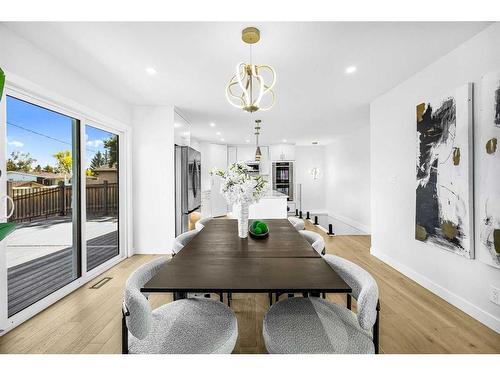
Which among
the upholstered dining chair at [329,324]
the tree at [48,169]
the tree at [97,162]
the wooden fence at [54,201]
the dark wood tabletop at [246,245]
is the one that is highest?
the tree at [97,162]

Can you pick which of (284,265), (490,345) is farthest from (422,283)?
(284,265)

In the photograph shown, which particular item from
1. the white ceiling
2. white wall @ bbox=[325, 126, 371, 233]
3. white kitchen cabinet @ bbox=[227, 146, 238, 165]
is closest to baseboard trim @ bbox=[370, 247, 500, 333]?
the white ceiling

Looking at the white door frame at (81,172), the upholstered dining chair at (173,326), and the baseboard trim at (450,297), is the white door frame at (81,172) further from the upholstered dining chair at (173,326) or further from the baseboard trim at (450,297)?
the baseboard trim at (450,297)

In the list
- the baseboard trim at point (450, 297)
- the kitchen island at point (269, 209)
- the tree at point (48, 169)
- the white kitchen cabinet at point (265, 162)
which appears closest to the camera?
the baseboard trim at point (450, 297)

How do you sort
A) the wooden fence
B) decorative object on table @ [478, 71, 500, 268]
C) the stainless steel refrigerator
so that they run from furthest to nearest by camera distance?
1. the stainless steel refrigerator
2. the wooden fence
3. decorative object on table @ [478, 71, 500, 268]

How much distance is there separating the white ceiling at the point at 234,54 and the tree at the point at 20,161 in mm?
1057

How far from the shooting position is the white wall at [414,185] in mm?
2055

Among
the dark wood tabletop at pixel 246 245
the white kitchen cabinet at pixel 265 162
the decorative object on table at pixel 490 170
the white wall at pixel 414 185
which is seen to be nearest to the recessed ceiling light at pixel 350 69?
the white wall at pixel 414 185

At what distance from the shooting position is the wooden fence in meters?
2.24

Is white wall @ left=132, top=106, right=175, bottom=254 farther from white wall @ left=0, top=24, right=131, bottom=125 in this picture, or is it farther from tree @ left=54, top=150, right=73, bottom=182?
tree @ left=54, top=150, right=73, bottom=182

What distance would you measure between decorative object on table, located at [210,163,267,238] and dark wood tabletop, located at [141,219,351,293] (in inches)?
8.2

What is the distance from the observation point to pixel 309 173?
28.7 ft

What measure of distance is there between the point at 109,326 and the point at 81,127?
2351 millimetres

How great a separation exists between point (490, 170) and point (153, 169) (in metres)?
4.19
